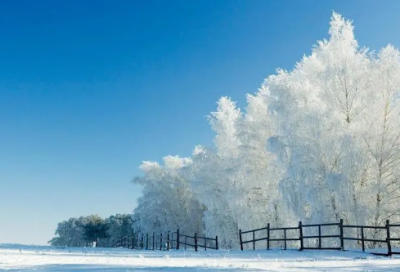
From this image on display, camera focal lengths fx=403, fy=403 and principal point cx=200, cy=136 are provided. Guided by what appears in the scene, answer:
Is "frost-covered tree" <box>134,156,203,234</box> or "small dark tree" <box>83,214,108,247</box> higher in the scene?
"frost-covered tree" <box>134,156,203,234</box>

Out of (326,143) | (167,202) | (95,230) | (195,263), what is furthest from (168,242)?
(95,230)

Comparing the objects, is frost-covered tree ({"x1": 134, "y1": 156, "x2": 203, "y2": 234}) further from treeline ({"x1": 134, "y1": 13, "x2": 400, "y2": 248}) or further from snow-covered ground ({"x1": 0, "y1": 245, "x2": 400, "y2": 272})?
snow-covered ground ({"x1": 0, "y1": 245, "x2": 400, "y2": 272})

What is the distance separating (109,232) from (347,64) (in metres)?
89.8

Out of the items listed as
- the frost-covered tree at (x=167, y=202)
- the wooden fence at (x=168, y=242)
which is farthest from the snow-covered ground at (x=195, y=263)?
the frost-covered tree at (x=167, y=202)

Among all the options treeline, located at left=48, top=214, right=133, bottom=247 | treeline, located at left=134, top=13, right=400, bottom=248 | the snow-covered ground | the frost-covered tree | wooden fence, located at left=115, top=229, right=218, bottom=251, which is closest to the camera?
the snow-covered ground

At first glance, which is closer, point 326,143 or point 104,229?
point 326,143

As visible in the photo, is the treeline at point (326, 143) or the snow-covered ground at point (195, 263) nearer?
the snow-covered ground at point (195, 263)

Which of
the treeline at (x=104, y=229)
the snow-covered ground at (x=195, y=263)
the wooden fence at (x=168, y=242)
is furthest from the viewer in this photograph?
the treeline at (x=104, y=229)

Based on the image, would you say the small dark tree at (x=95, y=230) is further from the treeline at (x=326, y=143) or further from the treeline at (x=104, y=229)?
the treeline at (x=326, y=143)

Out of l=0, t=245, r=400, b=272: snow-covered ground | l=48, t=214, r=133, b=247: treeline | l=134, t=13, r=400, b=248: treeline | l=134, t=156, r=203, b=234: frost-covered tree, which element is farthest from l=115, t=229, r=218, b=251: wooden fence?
l=48, t=214, r=133, b=247: treeline

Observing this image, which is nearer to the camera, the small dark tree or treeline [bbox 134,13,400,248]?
treeline [bbox 134,13,400,248]

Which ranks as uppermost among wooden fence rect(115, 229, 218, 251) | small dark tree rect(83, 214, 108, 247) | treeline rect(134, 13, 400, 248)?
treeline rect(134, 13, 400, 248)

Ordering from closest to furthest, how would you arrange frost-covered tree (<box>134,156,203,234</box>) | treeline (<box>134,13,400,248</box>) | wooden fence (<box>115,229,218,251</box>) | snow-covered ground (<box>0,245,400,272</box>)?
snow-covered ground (<box>0,245,400,272</box>)
treeline (<box>134,13,400,248</box>)
wooden fence (<box>115,229,218,251</box>)
frost-covered tree (<box>134,156,203,234</box>)

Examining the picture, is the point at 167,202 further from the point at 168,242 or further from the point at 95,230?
the point at 95,230
